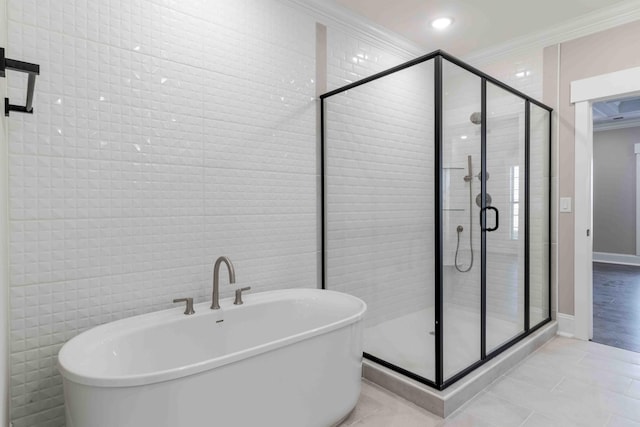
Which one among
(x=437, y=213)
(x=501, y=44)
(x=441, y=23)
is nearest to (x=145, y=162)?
(x=437, y=213)

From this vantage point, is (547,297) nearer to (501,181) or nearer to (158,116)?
(501,181)

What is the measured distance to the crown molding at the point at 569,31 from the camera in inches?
105

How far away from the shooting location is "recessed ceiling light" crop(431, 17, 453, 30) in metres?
2.86

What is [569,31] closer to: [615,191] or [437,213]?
[437,213]

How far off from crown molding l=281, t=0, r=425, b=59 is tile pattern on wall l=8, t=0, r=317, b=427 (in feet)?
0.36

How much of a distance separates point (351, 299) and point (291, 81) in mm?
1531

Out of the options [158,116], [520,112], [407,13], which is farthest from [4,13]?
[520,112]

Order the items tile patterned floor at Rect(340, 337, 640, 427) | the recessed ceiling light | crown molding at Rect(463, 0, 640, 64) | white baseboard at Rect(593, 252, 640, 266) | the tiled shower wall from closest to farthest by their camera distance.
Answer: the tiled shower wall → tile patterned floor at Rect(340, 337, 640, 427) → crown molding at Rect(463, 0, 640, 64) → the recessed ceiling light → white baseboard at Rect(593, 252, 640, 266)

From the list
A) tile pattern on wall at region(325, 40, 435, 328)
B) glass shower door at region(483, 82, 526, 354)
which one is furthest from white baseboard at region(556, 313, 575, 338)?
tile pattern on wall at region(325, 40, 435, 328)

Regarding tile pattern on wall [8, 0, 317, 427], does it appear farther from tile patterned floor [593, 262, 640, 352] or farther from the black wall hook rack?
tile patterned floor [593, 262, 640, 352]

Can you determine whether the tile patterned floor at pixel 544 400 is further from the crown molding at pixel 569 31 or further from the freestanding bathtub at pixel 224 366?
the crown molding at pixel 569 31

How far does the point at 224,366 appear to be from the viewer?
1.35 meters

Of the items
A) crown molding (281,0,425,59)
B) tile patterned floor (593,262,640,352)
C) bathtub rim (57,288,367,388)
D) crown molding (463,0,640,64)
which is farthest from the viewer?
tile patterned floor (593,262,640,352)

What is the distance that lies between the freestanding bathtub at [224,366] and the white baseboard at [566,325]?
2.18m
